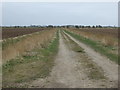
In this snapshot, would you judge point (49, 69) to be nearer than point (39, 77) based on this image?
No

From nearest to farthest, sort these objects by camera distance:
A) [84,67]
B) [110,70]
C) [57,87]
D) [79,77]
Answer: [57,87], [79,77], [110,70], [84,67]

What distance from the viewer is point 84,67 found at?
11.7m

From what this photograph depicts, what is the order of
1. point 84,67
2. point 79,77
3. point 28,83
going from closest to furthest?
point 28,83, point 79,77, point 84,67

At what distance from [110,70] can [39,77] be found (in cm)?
327

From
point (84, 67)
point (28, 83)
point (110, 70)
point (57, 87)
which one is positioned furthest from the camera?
point (84, 67)

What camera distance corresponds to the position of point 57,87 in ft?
26.4

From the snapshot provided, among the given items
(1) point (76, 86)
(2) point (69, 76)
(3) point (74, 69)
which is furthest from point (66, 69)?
(1) point (76, 86)

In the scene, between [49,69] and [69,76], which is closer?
[69,76]

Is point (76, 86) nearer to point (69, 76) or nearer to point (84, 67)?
point (69, 76)

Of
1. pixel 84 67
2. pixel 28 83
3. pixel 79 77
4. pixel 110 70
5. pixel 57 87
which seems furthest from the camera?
pixel 84 67

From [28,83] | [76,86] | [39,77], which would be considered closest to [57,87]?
[76,86]

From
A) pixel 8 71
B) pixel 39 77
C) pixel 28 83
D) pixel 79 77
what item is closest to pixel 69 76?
pixel 79 77

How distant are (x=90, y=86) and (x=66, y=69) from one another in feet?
11.4

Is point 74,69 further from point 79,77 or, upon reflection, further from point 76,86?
point 76,86
